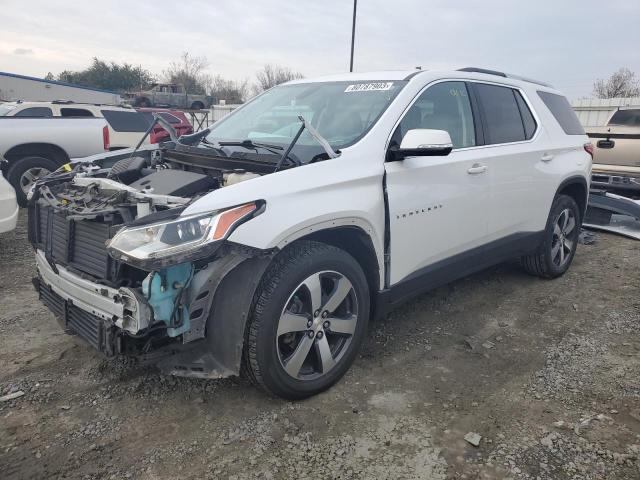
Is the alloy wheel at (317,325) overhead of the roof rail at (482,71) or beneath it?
beneath

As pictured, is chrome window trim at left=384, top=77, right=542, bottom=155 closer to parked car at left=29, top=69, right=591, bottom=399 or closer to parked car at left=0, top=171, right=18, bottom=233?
parked car at left=29, top=69, right=591, bottom=399

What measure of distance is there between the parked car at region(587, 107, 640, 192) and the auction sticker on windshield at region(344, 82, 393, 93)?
5.90 meters

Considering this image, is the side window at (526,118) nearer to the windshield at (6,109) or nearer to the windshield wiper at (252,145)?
the windshield wiper at (252,145)

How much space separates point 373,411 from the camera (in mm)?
2840

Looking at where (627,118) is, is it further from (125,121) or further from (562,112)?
(125,121)

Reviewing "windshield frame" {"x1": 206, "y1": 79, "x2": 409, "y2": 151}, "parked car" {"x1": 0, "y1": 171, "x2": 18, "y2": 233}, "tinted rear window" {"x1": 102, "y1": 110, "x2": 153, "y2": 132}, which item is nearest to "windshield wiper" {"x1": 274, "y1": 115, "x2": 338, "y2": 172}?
"windshield frame" {"x1": 206, "y1": 79, "x2": 409, "y2": 151}

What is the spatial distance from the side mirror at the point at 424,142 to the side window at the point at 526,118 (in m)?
1.70

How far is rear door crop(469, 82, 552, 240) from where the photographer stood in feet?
12.9

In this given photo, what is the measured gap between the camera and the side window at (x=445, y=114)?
3.35 metres

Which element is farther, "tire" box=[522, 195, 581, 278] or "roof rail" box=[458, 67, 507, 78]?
"tire" box=[522, 195, 581, 278]

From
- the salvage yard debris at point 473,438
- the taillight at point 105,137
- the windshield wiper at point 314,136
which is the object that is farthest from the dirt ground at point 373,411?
the taillight at point 105,137

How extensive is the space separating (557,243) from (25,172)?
773 centimetres

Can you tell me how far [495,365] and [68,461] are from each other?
8.43ft

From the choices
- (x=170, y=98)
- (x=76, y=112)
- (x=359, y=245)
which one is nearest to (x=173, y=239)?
(x=359, y=245)
